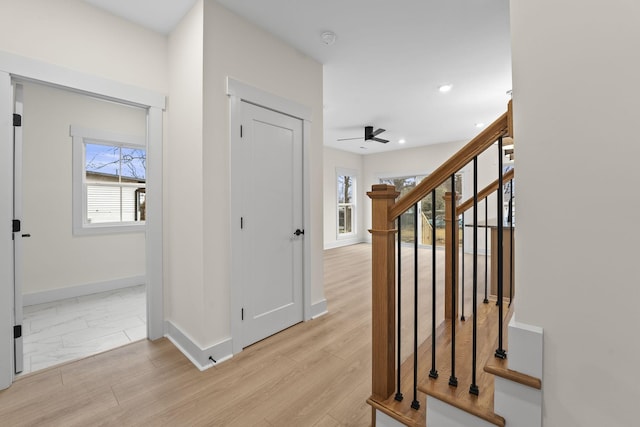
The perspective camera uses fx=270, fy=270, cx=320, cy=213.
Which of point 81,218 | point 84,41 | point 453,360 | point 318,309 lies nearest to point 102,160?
point 81,218

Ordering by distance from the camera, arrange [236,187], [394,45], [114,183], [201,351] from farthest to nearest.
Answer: [114,183] < [394,45] < [236,187] < [201,351]

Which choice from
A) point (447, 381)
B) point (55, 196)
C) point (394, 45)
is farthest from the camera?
point (55, 196)

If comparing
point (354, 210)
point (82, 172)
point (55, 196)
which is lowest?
point (354, 210)

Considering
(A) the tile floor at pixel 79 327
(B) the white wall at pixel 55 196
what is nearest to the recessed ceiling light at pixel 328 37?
(B) the white wall at pixel 55 196

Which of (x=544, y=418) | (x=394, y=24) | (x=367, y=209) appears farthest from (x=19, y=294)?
(x=367, y=209)

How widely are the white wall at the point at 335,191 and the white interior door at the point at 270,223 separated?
14.3ft

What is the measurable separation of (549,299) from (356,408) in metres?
1.19

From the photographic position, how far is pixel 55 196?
342cm

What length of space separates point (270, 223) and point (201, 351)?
1.10 metres

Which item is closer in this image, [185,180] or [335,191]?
[185,180]

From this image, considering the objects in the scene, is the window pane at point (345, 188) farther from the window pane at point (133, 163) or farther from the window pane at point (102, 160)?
the window pane at point (102, 160)

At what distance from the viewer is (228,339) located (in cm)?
210

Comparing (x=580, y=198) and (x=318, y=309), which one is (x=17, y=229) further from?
(x=580, y=198)

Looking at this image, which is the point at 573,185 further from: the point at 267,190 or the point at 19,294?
the point at 19,294
